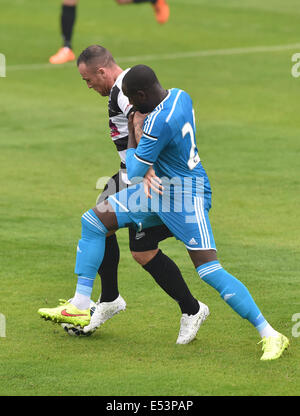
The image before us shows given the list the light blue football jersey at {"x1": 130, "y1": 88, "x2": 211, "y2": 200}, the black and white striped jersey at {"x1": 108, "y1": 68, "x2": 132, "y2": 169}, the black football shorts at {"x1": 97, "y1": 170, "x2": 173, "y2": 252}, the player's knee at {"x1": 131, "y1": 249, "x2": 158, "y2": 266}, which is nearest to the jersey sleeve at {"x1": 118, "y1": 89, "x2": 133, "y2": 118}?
the black and white striped jersey at {"x1": 108, "y1": 68, "x2": 132, "y2": 169}

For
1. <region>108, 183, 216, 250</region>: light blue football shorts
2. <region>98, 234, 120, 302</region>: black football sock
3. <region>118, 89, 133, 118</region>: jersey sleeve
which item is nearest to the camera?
<region>108, 183, 216, 250</region>: light blue football shorts

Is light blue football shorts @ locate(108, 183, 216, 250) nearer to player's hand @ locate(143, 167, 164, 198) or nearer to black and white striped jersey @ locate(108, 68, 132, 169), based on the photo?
player's hand @ locate(143, 167, 164, 198)

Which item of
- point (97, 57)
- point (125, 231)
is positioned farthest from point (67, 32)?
point (97, 57)

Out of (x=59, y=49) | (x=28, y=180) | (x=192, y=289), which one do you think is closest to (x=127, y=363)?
(x=192, y=289)

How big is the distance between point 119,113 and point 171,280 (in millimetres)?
1357

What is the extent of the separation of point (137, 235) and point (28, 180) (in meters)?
5.63

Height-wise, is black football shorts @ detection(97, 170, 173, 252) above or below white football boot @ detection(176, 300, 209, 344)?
above

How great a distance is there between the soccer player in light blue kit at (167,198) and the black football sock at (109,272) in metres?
0.53

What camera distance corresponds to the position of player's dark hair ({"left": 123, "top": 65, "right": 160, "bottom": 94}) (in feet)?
23.0

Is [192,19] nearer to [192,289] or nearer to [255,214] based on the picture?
[255,214]

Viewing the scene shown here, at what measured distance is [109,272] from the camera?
811 cm

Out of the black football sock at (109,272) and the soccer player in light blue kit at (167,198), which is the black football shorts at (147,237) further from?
the black football sock at (109,272)

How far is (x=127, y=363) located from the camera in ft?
23.8

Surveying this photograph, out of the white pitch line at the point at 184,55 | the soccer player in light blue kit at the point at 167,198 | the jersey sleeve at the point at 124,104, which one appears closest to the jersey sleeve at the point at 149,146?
the soccer player in light blue kit at the point at 167,198
